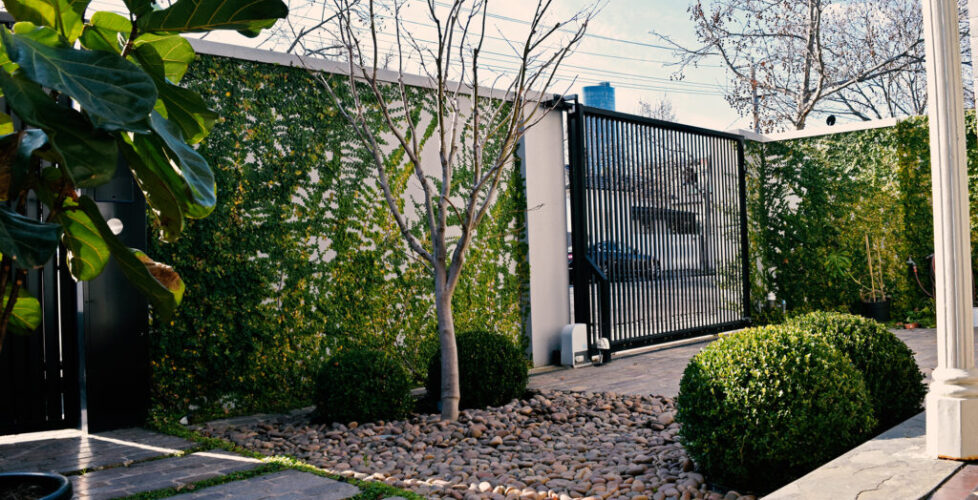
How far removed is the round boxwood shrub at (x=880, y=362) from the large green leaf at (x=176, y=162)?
3367 mm

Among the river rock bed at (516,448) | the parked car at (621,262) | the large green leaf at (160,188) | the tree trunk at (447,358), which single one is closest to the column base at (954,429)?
the river rock bed at (516,448)

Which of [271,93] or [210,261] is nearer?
[210,261]

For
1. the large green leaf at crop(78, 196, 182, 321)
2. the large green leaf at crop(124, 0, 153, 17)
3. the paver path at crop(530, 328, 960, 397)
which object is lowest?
the paver path at crop(530, 328, 960, 397)

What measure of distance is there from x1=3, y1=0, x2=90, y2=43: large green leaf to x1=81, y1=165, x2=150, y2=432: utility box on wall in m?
3.22

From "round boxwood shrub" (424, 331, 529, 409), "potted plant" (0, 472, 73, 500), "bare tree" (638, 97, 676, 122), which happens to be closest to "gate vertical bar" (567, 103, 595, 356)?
"round boxwood shrub" (424, 331, 529, 409)

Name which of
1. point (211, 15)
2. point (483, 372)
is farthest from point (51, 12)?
point (483, 372)

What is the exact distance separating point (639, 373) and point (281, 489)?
14.5 feet

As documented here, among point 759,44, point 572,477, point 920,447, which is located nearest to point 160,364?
point 572,477

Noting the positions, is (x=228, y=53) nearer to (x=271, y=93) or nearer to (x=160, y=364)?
(x=271, y=93)

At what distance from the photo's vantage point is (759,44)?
54.3ft

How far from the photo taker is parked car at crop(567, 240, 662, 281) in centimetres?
793

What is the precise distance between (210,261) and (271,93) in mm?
1384

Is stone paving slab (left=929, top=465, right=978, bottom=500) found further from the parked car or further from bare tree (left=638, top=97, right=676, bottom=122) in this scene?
bare tree (left=638, top=97, right=676, bottom=122)

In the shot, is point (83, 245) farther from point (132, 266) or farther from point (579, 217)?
point (579, 217)
